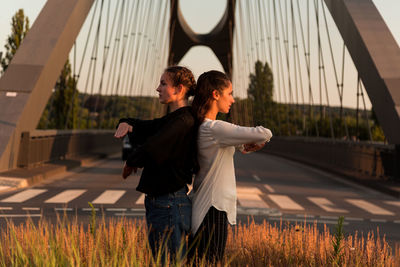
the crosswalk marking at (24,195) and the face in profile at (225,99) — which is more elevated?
the face in profile at (225,99)

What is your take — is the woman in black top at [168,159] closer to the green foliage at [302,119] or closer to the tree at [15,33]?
the green foliage at [302,119]

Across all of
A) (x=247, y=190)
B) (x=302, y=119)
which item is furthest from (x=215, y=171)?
(x=302, y=119)

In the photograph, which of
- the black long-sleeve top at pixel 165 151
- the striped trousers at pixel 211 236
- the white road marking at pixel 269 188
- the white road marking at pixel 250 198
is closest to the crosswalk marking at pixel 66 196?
the white road marking at pixel 250 198

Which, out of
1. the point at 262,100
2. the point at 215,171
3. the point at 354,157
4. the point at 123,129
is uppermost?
the point at 262,100

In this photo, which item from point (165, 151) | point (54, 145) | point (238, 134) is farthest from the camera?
point (54, 145)

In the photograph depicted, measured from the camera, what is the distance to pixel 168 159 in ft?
14.7

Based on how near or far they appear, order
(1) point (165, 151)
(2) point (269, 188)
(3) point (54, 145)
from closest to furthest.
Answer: (1) point (165, 151) → (2) point (269, 188) → (3) point (54, 145)

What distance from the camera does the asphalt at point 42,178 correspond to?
55.6 ft

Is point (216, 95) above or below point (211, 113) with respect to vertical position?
above

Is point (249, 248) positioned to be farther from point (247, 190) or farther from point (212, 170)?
point (247, 190)

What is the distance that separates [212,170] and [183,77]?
612 millimetres

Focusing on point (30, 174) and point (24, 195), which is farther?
point (30, 174)

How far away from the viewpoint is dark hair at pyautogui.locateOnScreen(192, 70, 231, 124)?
4637 millimetres

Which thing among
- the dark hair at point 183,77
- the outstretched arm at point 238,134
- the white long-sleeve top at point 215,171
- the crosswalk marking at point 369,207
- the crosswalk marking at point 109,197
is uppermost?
the dark hair at point 183,77
